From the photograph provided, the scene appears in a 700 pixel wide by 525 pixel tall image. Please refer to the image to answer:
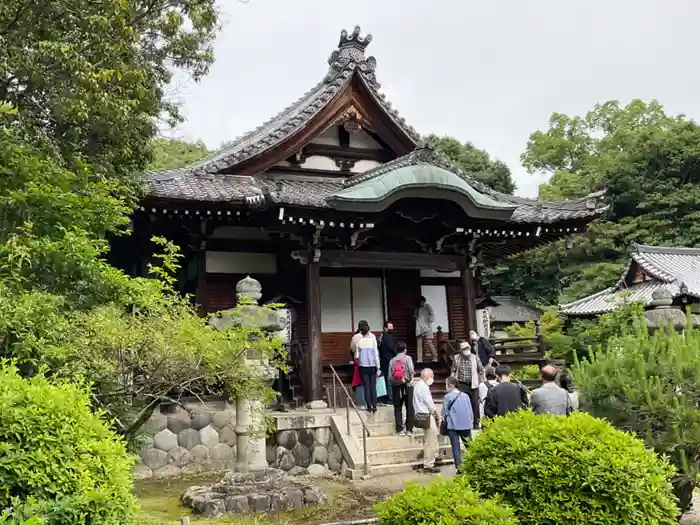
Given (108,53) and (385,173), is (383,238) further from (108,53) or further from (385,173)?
(108,53)

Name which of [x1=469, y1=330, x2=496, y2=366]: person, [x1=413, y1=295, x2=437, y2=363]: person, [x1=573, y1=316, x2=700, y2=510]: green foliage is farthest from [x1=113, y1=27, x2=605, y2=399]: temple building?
[x1=573, y1=316, x2=700, y2=510]: green foliage

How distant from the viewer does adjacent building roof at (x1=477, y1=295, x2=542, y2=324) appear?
117ft

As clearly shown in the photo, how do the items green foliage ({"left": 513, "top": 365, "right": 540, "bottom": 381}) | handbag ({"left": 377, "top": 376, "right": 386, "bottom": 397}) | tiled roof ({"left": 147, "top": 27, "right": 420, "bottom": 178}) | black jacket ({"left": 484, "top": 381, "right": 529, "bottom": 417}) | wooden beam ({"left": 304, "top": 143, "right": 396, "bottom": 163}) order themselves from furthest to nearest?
1. green foliage ({"left": 513, "top": 365, "right": 540, "bottom": 381})
2. wooden beam ({"left": 304, "top": 143, "right": 396, "bottom": 163})
3. tiled roof ({"left": 147, "top": 27, "right": 420, "bottom": 178})
4. handbag ({"left": 377, "top": 376, "right": 386, "bottom": 397})
5. black jacket ({"left": 484, "top": 381, "right": 529, "bottom": 417})

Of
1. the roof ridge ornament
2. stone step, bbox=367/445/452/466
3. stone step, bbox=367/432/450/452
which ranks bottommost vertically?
stone step, bbox=367/445/452/466

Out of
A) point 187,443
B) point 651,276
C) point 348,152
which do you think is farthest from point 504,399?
point 651,276

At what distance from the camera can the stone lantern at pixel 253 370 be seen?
7.06 m

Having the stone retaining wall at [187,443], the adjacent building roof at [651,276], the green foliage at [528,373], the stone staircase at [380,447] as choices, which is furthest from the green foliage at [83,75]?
the adjacent building roof at [651,276]

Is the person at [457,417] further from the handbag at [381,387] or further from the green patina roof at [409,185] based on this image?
the green patina roof at [409,185]

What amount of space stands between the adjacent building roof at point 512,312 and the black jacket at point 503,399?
28.6 m

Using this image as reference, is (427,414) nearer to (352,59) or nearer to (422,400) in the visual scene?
(422,400)

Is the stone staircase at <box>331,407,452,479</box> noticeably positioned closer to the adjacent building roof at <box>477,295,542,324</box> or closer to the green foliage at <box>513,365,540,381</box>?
the green foliage at <box>513,365,540,381</box>

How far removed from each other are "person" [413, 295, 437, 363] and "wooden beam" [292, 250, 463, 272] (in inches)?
40.4

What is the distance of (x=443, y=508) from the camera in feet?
13.8

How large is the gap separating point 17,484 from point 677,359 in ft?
19.8
